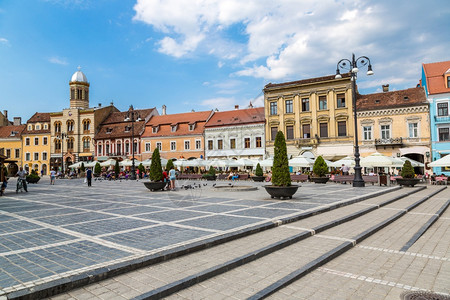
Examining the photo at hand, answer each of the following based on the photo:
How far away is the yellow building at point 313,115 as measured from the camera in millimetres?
36812

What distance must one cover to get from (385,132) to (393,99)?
3934 mm

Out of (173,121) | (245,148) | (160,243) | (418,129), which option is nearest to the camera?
(160,243)

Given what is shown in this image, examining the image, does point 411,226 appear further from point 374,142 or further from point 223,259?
point 374,142

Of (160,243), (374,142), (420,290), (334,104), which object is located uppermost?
(334,104)

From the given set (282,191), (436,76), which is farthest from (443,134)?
(282,191)

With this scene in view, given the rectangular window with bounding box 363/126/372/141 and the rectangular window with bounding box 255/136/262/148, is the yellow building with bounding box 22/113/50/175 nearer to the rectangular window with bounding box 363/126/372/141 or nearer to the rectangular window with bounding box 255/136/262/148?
the rectangular window with bounding box 255/136/262/148

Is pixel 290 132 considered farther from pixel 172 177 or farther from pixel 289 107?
pixel 172 177

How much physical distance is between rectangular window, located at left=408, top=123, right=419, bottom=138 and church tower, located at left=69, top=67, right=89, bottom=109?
53311 millimetres

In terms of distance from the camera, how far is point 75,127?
5644 cm

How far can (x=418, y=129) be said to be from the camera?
33.0 m

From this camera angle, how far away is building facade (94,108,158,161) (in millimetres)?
51719

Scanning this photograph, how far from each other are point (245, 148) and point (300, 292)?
38.9m

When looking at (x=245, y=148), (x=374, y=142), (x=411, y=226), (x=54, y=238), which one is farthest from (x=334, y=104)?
(x=54, y=238)

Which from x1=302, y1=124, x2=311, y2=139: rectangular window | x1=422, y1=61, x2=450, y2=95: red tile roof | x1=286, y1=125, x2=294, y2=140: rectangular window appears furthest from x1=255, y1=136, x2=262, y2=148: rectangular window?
x1=422, y1=61, x2=450, y2=95: red tile roof
